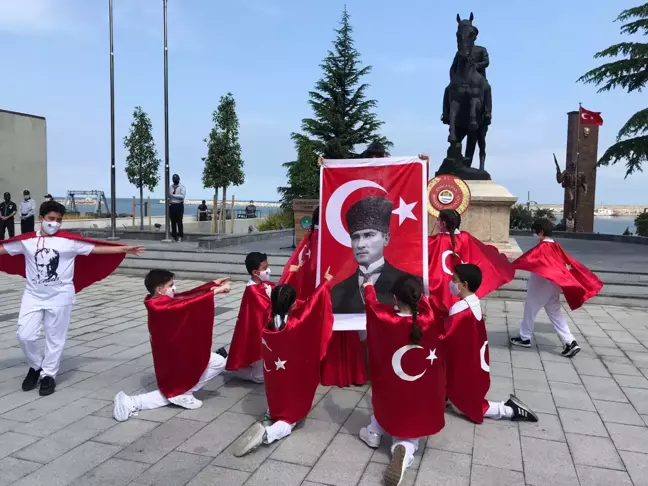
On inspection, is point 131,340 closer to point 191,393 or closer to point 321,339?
point 191,393

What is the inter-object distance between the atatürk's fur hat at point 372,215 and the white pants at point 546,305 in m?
2.73

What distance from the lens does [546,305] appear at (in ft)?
20.5

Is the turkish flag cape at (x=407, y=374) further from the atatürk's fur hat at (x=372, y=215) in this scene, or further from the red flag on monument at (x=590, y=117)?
the red flag on monument at (x=590, y=117)

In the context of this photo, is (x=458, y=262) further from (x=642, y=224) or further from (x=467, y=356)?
(x=642, y=224)

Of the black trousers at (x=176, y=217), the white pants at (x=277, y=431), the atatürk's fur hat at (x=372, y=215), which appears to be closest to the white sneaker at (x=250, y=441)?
the white pants at (x=277, y=431)

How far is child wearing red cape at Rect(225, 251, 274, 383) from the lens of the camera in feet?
15.4

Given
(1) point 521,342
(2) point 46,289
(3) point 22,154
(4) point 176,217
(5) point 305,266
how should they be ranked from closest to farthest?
1. (2) point 46,289
2. (5) point 305,266
3. (1) point 521,342
4. (4) point 176,217
5. (3) point 22,154

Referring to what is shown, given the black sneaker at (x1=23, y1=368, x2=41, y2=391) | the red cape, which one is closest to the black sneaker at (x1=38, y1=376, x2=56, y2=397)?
the black sneaker at (x1=23, y1=368, x2=41, y2=391)

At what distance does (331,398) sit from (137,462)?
68.4 inches

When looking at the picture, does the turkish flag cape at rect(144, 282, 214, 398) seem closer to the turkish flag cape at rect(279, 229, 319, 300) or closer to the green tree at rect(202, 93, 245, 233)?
the turkish flag cape at rect(279, 229, 319, 300)

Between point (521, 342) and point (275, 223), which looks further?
point (275, 223)

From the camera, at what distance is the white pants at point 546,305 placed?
20.0ft

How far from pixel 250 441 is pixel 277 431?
261 mm

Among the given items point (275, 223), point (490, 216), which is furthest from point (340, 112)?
point (490, 216)
